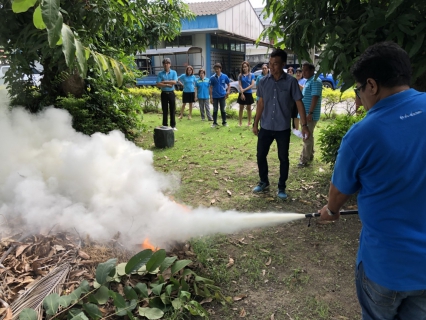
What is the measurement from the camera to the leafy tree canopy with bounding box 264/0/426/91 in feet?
8.73

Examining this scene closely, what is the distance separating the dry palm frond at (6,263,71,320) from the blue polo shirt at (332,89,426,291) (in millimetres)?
2422

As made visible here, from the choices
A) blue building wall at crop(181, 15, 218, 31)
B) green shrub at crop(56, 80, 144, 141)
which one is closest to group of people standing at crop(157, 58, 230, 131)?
green shrub at crop(56, 80, 144, 141)

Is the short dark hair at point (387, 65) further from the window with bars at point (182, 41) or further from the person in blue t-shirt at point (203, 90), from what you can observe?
the window with bars at point (182, 41)

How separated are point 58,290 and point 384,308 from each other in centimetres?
244

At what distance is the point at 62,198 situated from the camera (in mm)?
3867

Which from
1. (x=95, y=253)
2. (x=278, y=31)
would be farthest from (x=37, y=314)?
(x=278, y=31)

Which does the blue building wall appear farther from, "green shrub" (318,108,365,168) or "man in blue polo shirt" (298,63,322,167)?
"green shrub" (318,108,365,168)

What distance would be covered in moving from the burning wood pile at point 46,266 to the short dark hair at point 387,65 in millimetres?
2452

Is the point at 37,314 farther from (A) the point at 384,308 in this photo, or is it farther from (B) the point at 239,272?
(A) the point at 384,308

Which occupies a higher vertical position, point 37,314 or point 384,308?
point 384,308

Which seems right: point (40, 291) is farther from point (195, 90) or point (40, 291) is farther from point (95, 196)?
point (195, 90)

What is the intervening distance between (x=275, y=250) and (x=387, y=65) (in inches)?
105

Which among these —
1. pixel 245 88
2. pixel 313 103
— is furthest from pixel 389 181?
pixel 245 88

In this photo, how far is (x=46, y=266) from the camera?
2910 millimetres
